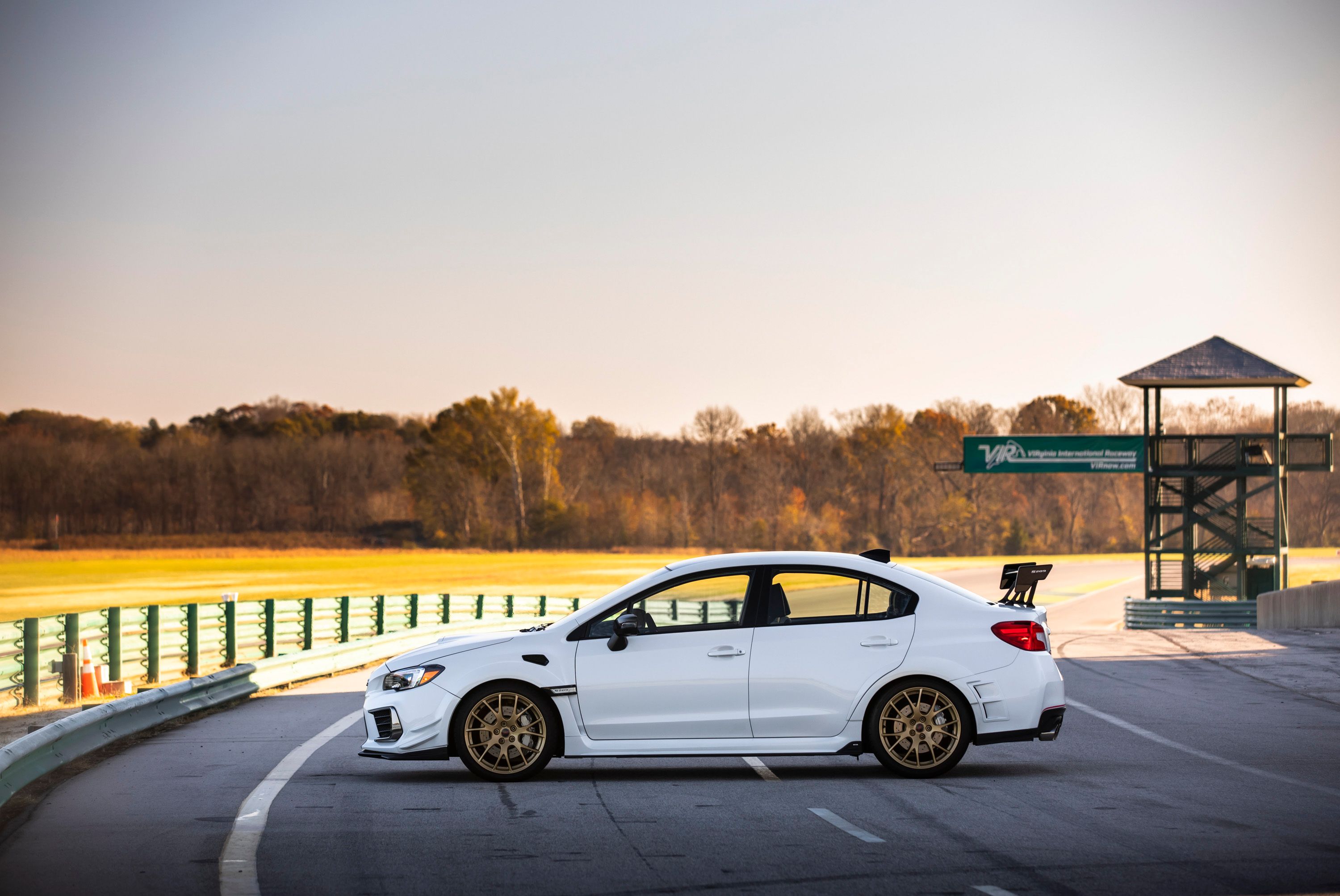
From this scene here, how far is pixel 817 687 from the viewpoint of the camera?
9203mm

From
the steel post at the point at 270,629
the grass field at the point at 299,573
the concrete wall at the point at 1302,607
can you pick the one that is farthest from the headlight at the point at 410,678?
the grass field at the point at 299,573

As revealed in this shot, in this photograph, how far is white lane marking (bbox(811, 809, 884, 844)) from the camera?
7309mm

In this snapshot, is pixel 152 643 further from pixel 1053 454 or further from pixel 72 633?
pixel 1053 454

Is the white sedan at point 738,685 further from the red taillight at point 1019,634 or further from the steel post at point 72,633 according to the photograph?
the steel post at point 72,633

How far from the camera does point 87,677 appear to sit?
1631 centimetres

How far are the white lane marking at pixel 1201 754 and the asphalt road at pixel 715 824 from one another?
0.04m

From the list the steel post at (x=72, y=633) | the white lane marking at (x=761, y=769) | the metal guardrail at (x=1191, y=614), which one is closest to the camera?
the white lane marking at (x=761, y=769)

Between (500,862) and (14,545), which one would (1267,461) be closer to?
(500,862)

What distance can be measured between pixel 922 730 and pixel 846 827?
1837 mm

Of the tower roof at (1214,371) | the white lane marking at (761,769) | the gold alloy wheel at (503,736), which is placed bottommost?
the white lane marking at (761,769)

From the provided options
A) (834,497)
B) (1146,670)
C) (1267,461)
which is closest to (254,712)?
(1146,670)

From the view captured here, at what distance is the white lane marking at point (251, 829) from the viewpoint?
6.33 m

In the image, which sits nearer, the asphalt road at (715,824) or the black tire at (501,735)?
the asphalt road at (715,824)

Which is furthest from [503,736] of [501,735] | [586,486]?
[586,486]
